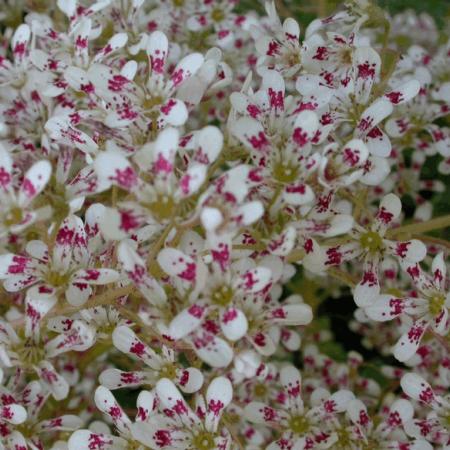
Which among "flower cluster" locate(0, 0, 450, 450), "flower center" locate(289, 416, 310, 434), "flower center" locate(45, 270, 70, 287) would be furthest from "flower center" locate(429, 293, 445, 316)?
"flower center" locate(45, 270, 70, 287)

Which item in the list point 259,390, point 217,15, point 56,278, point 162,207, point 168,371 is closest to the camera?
point 162,207

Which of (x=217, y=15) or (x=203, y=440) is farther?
(x=217, y=15)

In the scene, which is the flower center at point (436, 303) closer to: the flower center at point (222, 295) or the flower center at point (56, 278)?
the flower center at point (222, 295)

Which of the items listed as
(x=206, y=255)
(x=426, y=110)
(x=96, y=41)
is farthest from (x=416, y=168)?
(x=206, y=255)

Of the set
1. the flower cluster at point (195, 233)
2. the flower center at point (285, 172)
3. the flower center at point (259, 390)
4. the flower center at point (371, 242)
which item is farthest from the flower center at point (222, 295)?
the flower center at point (259, 390)

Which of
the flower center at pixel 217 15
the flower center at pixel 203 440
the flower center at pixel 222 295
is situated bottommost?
the flower center at pixel 203 440

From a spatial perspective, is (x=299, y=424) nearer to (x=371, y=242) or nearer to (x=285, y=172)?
(x=371, y=242)

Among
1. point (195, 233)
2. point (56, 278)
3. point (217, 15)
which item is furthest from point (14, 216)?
point (217, 15)

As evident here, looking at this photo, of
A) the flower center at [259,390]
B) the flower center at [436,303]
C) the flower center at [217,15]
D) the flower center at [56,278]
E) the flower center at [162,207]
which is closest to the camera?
the flower center at [162,207]
